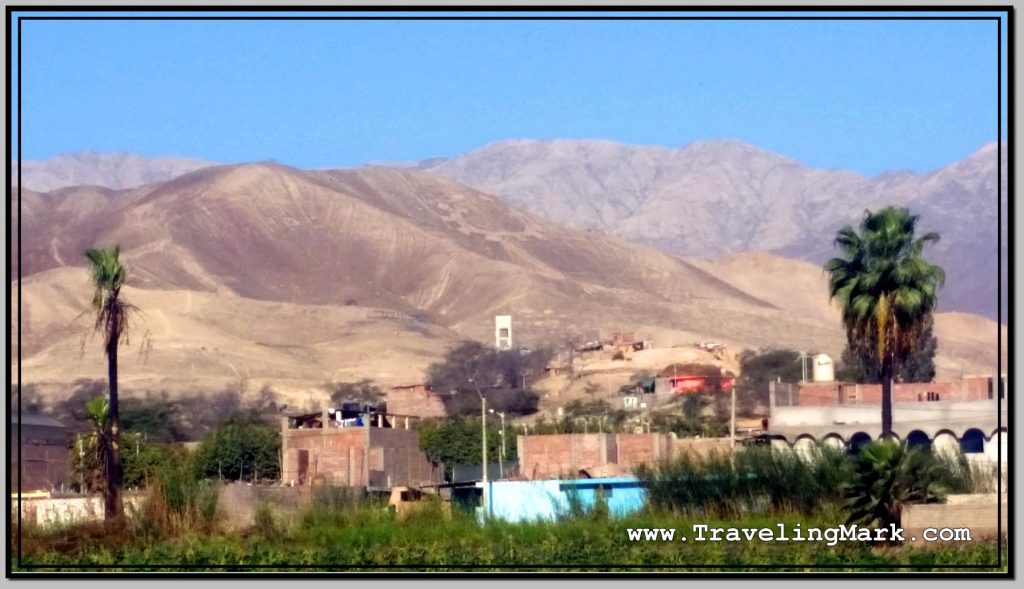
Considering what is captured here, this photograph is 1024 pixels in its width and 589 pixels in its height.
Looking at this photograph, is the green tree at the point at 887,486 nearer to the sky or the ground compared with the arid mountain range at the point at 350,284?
nearer to the ground

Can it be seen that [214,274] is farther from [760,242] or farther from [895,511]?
[895,511]

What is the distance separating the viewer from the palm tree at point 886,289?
31703 millimetres

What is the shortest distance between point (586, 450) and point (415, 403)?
107 feet

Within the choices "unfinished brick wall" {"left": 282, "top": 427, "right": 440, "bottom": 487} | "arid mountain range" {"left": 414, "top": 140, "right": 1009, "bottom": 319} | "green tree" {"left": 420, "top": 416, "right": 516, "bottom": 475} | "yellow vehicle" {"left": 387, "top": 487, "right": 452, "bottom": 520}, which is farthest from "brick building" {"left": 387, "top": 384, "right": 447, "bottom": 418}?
"arid mountain range" {"left": 414, "top": 140, "right": 1009, "bottom": 319}

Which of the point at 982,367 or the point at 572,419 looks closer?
A: the point at 572,419

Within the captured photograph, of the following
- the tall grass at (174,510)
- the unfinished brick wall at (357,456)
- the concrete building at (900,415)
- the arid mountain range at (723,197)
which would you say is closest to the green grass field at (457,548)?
the tall grass at (174,510)

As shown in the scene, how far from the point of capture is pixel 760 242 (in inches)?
7151

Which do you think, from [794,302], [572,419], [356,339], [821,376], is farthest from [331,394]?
[794,302]

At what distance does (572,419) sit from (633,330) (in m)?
53.1

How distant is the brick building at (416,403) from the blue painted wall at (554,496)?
142 feet

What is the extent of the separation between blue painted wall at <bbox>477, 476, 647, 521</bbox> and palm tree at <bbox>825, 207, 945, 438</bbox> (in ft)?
21.4

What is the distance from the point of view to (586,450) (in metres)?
42.4

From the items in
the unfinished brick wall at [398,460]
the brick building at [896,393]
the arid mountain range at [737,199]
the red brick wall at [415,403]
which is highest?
the arid mountain range at [737,199]

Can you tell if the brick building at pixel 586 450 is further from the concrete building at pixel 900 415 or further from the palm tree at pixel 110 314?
the palm tree at pixel 110 314
